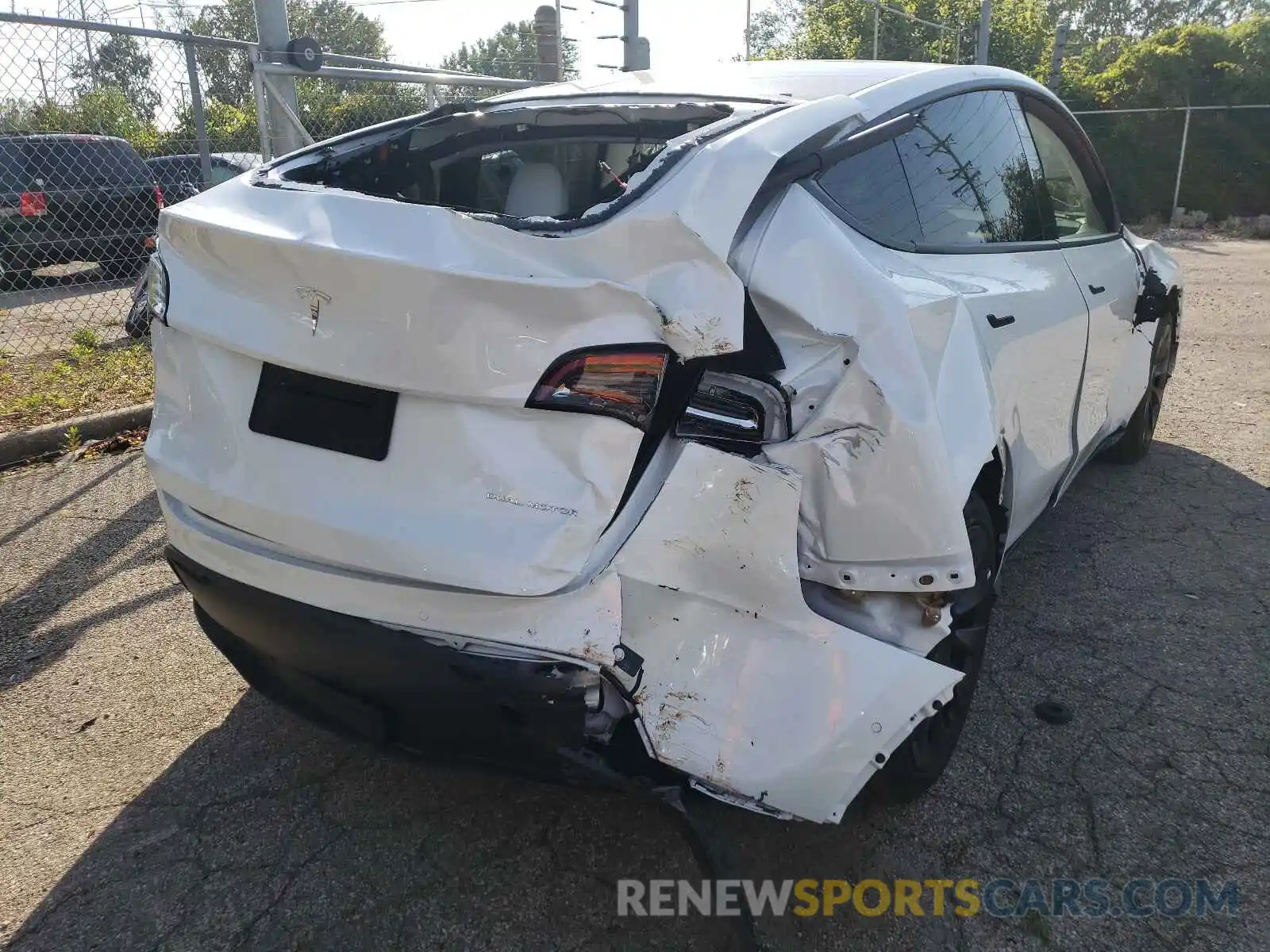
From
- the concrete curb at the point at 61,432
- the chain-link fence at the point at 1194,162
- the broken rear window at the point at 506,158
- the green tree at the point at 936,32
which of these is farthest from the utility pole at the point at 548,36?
the green tree at the point at 936,32

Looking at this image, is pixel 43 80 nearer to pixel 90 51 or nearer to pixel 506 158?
pixel 90 51

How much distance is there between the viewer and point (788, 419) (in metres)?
1.76

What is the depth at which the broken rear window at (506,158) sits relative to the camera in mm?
2721

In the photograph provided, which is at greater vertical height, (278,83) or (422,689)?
(278,83)

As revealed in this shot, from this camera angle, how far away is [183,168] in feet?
28.7

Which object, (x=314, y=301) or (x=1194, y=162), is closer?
(x=314, y=301)

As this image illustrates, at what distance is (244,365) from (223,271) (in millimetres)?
197

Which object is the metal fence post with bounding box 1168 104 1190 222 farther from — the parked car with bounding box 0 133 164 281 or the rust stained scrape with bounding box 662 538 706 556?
the rust stained scrape with bounding box 662 538 706 556

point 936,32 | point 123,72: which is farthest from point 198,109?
point 936,32

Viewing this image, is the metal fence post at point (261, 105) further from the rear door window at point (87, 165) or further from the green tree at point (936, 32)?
the green tree at point (936, 32)

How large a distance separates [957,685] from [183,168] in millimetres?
8815

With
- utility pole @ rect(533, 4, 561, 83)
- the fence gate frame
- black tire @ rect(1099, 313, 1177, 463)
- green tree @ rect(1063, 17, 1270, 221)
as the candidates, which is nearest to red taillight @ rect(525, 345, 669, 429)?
black tire @ rect(1099, 313, 1177, 463)

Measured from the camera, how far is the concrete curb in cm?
494

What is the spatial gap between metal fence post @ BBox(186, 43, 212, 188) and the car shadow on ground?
4370 mm
